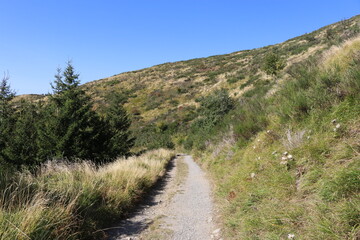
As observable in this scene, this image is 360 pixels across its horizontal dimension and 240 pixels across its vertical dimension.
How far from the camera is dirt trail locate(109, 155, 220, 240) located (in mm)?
3918

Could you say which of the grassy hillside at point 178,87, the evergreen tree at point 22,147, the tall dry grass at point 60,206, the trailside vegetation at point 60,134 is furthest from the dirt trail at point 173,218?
the grassy hillside at point 178,87

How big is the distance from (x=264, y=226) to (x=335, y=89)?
3.66 metres

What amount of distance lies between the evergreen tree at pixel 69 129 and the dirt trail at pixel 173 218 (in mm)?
7388

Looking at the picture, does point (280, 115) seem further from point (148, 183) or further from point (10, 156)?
point (10, 156)

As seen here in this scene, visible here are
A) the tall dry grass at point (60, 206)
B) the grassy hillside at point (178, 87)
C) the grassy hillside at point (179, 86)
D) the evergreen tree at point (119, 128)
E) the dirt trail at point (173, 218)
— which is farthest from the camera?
the grassy hillside at point (179, 86)

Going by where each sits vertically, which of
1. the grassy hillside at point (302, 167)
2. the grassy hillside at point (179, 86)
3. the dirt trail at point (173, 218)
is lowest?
the dirt trail at point (173, 218)

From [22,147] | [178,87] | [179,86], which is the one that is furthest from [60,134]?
[179,86]

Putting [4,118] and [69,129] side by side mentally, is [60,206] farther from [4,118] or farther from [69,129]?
[4,118]

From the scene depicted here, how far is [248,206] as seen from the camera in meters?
3.81

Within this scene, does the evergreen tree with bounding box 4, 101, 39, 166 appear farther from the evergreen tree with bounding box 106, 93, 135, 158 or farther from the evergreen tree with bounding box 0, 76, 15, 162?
the evergreen tree with bounding box 106, 93, 135, 158

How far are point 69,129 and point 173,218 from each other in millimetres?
9707

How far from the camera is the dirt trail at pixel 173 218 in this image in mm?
3918

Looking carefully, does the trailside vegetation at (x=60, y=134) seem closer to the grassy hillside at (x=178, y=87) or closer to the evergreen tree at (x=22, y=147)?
the evergreen tree at (x=22, y=147)

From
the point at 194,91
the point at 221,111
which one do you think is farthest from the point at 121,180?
the point at 194,91
